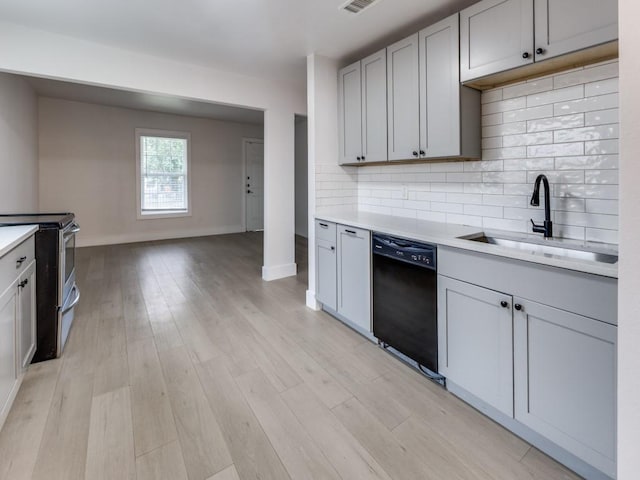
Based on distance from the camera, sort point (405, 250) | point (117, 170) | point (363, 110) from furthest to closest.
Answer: point (117, 170), point (363, 110), point (405, 250)

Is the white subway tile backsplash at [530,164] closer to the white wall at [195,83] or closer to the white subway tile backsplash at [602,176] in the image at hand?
the white subway tile backsplash at [602,176]

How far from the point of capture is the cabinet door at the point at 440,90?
211 cm

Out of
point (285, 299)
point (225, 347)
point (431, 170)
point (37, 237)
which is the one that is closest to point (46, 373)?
point (37, 237)

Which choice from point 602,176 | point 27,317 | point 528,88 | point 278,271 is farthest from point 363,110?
point 27,317

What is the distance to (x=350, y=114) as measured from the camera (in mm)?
3012

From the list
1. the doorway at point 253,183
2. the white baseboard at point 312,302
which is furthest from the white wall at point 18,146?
the doorway at point 253,183

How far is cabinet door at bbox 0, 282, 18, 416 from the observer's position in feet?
5.06

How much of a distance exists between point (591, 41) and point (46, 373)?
351cm

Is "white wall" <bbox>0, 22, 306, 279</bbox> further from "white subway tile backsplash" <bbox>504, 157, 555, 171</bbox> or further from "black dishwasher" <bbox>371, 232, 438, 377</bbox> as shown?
"white subway tile backsplash" <bbox>504, 157, 555, 171</bbox>

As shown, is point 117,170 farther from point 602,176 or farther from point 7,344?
point 602,176

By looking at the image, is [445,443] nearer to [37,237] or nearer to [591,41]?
[591,41]

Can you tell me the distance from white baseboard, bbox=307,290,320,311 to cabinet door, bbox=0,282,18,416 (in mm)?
2089

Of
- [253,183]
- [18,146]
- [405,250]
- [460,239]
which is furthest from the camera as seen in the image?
[253,183]

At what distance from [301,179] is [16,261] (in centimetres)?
605
